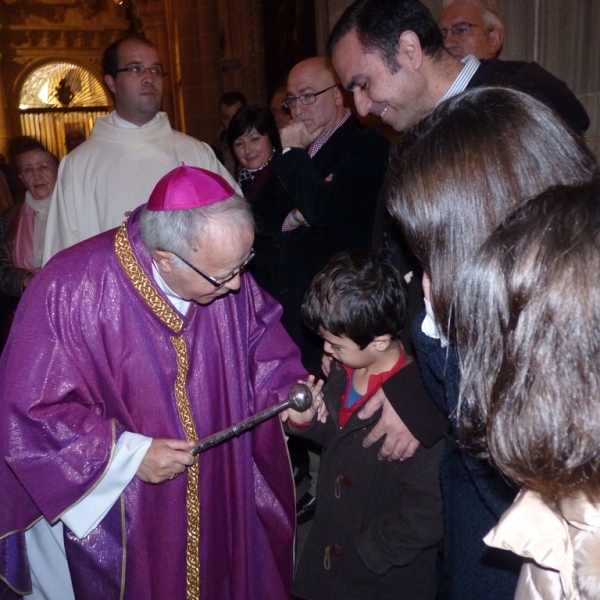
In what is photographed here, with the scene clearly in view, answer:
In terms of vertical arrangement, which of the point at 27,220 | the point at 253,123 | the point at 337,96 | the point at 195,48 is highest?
the point at 195,48

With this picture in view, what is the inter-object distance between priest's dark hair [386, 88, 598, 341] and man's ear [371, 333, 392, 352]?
2.86ft

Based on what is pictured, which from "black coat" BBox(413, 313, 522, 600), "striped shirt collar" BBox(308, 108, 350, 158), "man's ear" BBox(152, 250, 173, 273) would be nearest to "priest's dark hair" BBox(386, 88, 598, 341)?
"black coat" BBox(413, 313, 522, 600)

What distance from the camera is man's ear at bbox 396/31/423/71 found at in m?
2.30

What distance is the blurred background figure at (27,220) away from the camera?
4.44m

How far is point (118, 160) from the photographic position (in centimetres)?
385

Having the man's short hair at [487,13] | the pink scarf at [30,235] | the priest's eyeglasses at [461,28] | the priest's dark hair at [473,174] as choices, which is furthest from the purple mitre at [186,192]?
the pink scarf at [30,235]

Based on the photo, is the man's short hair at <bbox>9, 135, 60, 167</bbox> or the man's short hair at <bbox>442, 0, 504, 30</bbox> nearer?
the man's short hair at <bbox>442, 0, 504, 30</bbox>

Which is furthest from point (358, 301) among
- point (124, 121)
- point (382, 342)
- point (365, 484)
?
point (124, 121)

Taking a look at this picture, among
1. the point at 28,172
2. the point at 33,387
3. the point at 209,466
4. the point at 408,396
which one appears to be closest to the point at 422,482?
the point at 408,396

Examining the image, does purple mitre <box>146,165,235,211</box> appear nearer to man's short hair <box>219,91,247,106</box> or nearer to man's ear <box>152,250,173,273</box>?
man's ear <box>152,250,173,273</box>

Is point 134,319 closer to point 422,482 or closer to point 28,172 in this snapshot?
point 422,482

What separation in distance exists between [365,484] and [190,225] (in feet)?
3.02

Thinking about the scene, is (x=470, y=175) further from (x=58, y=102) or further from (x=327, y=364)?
(x=58, y=102)

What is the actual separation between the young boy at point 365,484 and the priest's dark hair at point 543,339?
105 centimetres
